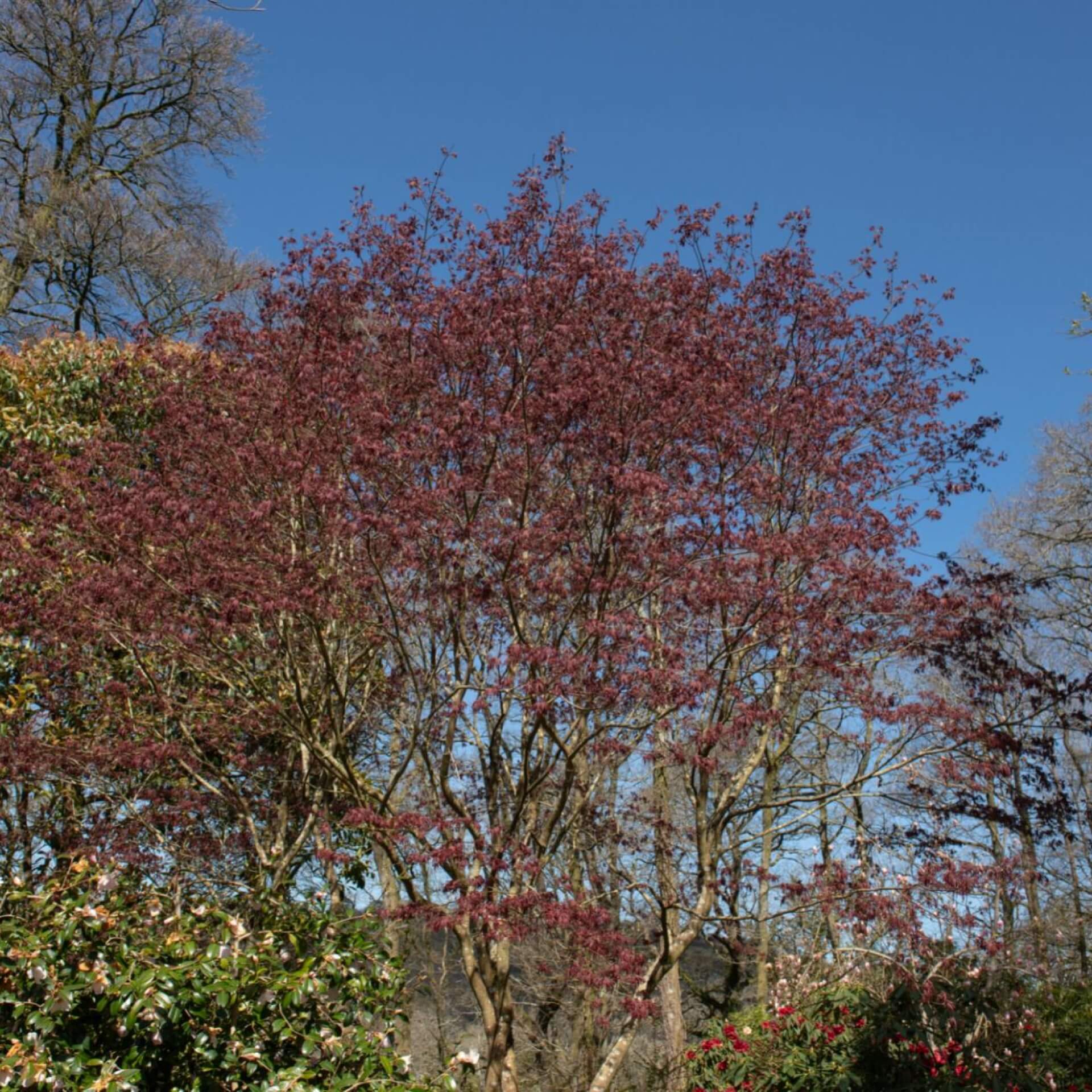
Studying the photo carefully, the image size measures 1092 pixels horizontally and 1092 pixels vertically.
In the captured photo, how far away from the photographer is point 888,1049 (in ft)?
22.0

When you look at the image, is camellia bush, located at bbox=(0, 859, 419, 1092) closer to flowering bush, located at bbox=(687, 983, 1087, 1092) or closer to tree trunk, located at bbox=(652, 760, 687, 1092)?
tree trunk, located at bbox=(652, 760, 687, 1092)

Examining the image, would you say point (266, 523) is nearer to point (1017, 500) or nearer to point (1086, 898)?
point (1017, 500)

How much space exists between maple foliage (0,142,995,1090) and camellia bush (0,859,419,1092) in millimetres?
902

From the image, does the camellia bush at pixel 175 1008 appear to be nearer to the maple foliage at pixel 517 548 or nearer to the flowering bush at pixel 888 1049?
the maple foliage at pixel 517 548

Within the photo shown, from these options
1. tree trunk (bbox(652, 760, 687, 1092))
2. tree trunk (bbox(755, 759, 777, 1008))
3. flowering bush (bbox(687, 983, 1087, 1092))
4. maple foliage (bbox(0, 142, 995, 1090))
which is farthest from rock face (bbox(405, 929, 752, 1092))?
maple foliage (bbox(0, 142, 995, 1090))

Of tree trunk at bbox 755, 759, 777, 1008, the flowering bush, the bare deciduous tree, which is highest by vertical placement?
the bare deciduous tree

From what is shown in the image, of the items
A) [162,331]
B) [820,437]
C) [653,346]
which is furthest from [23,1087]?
[162,331]

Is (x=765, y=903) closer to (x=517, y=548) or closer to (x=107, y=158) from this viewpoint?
(x=517, y=548)

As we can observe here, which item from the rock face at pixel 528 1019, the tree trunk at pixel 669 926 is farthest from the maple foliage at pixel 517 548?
the rock face at pixel 528 1019

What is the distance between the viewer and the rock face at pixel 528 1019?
10.4 metres

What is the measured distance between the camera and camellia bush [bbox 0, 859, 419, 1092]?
4684mm

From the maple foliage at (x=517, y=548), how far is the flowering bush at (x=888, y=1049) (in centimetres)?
105

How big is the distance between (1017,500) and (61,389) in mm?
13223

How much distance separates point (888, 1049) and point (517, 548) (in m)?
3.96
